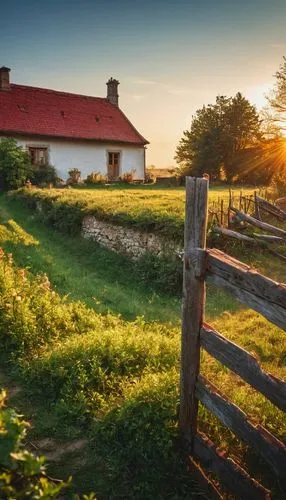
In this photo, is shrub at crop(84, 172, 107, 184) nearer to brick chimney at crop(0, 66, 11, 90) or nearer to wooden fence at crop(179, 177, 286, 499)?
brick chimney at crop(0, 66, 11, 90)

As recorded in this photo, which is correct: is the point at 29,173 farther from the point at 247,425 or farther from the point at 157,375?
the point at 247,425

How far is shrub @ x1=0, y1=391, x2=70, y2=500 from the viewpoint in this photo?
197 centimetres

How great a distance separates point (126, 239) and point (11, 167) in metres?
12.7

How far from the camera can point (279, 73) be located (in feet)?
92.1

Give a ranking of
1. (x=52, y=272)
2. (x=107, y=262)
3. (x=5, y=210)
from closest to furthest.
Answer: (x=52, y=272)
(x=107, y=262)
(x=5, y=210)

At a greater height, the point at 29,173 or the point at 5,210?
the point at 29,173

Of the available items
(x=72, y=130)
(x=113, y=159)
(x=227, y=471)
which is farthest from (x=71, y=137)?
(x=227, y=471)

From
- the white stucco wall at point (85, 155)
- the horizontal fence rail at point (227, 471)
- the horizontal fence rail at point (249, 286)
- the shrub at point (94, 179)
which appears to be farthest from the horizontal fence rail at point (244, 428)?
the white stucco wall at point (85, 155)

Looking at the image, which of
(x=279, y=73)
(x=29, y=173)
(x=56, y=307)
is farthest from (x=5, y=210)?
(x=279, y=73)

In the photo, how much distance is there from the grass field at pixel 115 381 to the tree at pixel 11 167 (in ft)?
47.9

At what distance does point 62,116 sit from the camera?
96.7 ft

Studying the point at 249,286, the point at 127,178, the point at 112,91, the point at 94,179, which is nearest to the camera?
the point at 249,286

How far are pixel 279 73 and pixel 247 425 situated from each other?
29479mm

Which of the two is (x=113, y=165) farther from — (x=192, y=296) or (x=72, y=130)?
(x=192, y=296)
